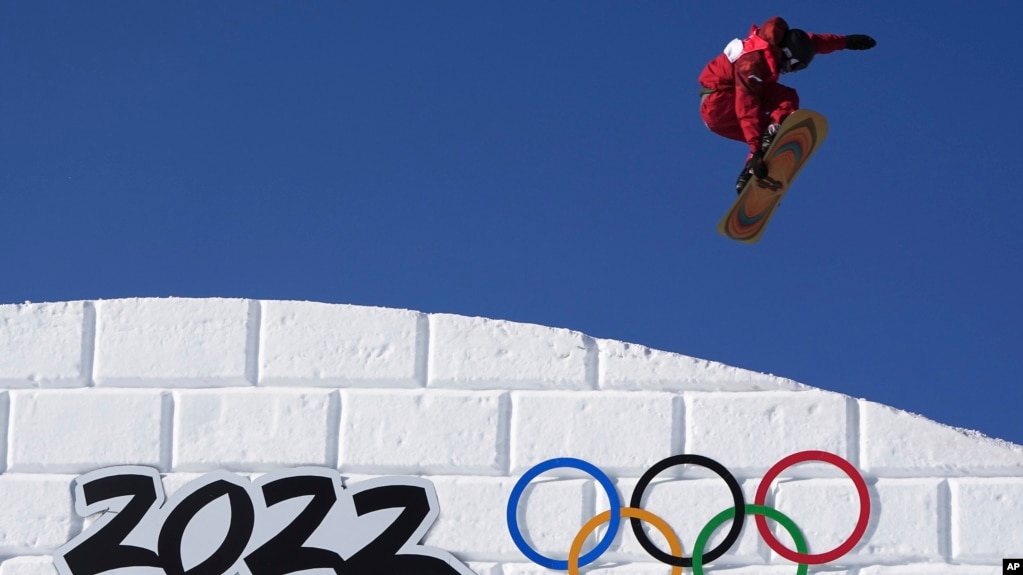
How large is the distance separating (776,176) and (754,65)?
12.4 inches

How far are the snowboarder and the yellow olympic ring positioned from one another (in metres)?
1.06

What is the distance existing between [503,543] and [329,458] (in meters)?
0.45

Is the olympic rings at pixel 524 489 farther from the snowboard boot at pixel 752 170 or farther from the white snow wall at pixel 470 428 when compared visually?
the snowboard boot at pixel 752 170

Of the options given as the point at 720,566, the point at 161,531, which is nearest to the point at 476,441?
the point at 720,566

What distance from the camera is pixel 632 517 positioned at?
2.42 meters

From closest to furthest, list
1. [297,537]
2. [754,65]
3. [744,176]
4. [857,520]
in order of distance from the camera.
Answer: [857,520]
[297,537]
[754,65]
[744,176]

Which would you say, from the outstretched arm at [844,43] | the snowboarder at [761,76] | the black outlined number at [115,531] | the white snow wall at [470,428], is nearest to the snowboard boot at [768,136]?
the snowboarder at [761,76]

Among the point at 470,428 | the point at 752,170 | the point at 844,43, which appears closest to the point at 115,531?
the point at 470,428

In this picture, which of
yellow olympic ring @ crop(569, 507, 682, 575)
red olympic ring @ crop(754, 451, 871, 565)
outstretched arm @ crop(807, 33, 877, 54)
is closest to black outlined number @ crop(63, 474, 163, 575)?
yellow olympic ring @ crop(569, 507, 682, 575)

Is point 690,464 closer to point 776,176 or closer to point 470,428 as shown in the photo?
point 470,428

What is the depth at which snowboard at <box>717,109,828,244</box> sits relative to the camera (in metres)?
2.98

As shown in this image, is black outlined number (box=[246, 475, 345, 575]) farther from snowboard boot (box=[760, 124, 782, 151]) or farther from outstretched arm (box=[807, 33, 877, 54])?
outstretched arm (box=[807, 33, 877, 54])

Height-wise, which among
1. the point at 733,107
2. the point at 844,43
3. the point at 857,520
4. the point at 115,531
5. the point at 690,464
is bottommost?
the point at 115,531

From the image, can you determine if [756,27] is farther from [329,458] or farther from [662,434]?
[329,458]
